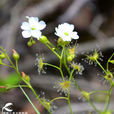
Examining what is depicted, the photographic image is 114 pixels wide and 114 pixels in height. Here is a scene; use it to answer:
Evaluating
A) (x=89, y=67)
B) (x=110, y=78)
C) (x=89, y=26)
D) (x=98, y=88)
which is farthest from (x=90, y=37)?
(x=110, y=78)

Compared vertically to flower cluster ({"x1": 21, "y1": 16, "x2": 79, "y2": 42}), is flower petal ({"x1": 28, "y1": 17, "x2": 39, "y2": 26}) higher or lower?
higher

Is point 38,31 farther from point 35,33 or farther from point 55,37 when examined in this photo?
point 55,37

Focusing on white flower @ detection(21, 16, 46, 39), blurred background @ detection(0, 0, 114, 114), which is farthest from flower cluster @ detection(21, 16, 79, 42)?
blurred background @ detection(0, 0, 114, 114)

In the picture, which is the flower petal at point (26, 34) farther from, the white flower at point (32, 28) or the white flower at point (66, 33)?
the white flower at point (66, 33)

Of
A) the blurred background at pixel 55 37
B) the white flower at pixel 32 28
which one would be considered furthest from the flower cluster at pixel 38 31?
the blurred background at pixel 55 37

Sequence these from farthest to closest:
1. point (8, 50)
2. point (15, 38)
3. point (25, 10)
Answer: point (25, 10) < point (15, 38) < point (8, 50)

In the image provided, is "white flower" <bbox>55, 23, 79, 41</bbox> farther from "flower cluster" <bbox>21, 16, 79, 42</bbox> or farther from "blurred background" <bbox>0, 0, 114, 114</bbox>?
"blurred background" <bbox>0, 0, 114, 114</bbox>

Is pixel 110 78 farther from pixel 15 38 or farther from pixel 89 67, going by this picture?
pixel 15 38

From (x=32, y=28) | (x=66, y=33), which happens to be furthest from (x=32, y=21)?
(x=66, y=33)
